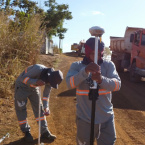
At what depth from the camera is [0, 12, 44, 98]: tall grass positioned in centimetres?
768

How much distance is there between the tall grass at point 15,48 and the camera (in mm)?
7684

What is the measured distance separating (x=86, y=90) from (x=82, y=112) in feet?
0.82

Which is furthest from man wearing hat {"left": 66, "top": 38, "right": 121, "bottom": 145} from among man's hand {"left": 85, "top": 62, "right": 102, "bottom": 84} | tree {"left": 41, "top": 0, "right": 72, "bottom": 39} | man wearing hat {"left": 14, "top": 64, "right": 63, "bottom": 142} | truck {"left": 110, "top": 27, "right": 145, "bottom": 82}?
tree {"left": 41, "top": 0, "right": 72, "bottom": 39}

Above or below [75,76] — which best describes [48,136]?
below

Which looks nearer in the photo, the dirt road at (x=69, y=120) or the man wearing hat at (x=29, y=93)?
the man wearing hat at (x=29, y=93)

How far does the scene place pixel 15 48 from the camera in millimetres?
8727

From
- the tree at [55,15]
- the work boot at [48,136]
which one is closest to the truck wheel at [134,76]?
the work boot at [48,136]

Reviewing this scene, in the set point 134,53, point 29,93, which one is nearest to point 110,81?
point 29,93

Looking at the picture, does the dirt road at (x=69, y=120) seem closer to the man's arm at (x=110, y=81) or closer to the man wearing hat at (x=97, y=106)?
the man wearing hat at (x=97, y=106)

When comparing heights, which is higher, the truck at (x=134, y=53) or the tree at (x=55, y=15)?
the tree at (x=55, y=15)

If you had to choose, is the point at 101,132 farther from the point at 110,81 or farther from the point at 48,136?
the point at 48,136

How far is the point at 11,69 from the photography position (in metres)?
8.11

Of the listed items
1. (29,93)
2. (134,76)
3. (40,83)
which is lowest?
(134,76)

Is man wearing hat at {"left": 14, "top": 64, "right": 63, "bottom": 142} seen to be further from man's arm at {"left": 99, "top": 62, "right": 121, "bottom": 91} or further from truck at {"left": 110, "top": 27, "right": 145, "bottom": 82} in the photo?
truck at {"left": 110, "top": 27, "right": 145, "bottom": 82}
